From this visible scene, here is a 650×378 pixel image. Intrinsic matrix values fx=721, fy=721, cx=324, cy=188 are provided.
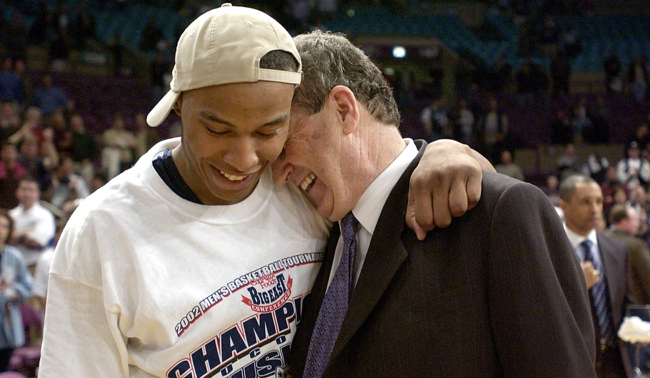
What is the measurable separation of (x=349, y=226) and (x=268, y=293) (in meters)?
0.27

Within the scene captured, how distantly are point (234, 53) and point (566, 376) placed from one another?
95 centimetres

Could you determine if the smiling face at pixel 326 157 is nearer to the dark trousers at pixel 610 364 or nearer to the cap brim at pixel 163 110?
the cap brim at pixel 163 110

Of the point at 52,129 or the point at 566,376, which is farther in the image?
the point at 52,129

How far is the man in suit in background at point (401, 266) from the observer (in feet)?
4.91

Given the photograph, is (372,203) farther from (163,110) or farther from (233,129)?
(163,110)

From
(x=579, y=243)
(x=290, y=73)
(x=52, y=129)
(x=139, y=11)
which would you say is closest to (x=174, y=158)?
(x=290, y=73)

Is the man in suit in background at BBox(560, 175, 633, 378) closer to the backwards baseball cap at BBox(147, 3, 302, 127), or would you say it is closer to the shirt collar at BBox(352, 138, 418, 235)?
the shirt collar at BBox(352, 138, 418, 235)

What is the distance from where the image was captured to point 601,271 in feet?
14.6

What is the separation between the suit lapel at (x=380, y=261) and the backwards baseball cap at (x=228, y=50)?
390 mm

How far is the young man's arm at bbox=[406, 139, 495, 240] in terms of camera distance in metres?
1.61

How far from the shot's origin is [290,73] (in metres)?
1.62

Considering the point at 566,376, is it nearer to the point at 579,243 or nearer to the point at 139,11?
the point at 579,243

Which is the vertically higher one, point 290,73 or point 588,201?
point 290,73

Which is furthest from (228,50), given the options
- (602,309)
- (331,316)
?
(602,309)
